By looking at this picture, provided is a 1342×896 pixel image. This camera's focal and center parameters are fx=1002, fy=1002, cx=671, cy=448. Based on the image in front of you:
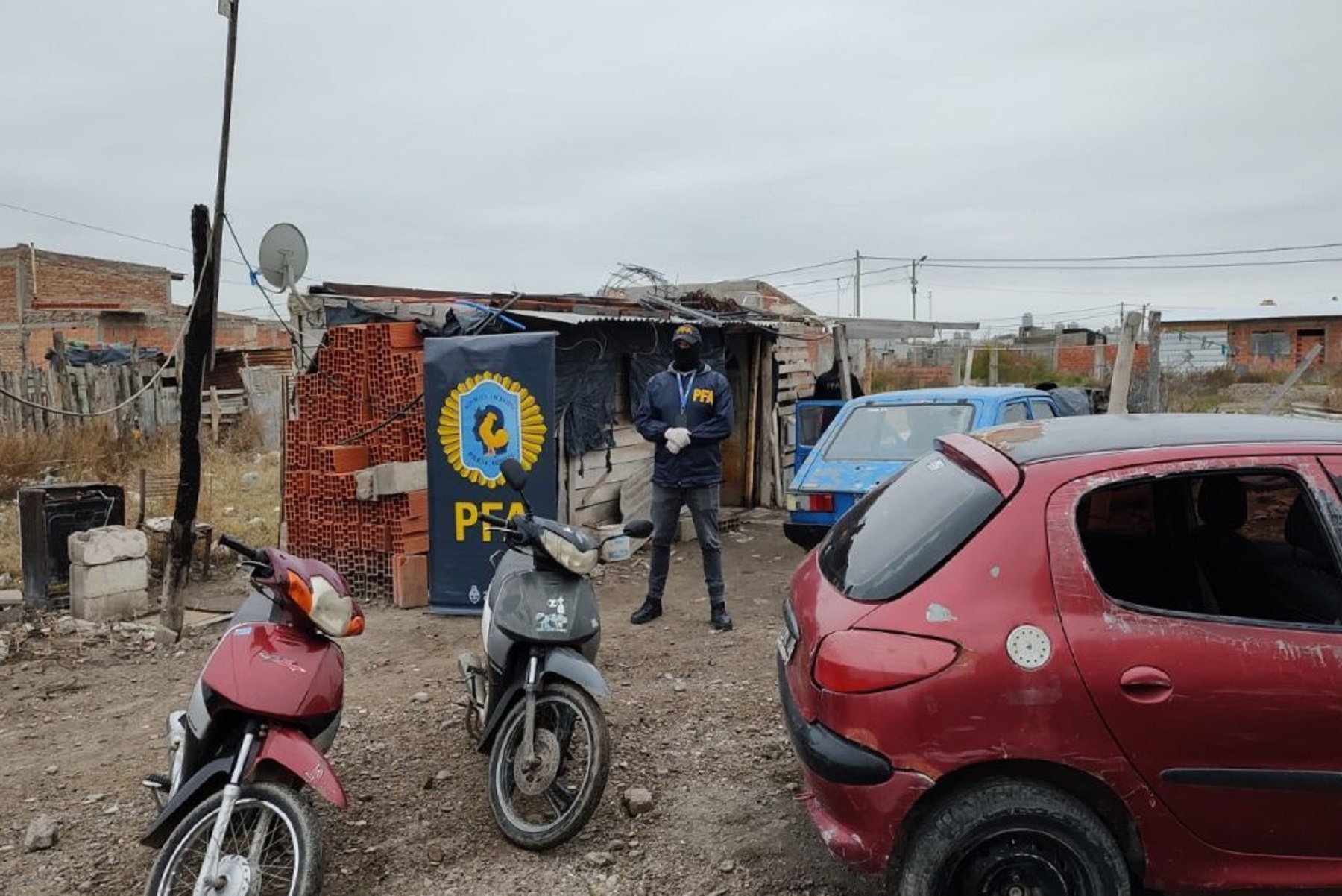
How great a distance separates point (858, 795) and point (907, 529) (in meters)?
0.78

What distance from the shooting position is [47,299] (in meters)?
27.7

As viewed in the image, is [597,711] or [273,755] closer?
[273,755]

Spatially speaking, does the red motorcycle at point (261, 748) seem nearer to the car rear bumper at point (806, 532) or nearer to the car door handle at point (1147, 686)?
the car door handle at point (1147, 686)

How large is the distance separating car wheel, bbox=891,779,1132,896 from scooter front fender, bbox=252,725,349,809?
1735 millimetres

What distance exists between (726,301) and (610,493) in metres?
3.67

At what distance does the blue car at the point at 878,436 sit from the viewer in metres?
7.52

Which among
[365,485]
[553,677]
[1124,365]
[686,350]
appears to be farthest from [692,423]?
[1124,365]

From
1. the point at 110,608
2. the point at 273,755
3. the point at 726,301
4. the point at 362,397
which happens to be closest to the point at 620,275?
the point at 726,301

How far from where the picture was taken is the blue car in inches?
296

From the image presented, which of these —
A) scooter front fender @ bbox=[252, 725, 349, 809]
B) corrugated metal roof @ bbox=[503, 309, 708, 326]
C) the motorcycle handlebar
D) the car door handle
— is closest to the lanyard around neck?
corrugated metal roof @ bbox=[503, 309, 708, 326]

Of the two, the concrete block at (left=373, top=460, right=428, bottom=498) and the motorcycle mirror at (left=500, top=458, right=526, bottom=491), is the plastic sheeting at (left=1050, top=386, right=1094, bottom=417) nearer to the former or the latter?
the concrete block at (left=373, top=460, right=428, bottom=498)

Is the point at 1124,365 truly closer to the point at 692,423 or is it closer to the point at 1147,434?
the point at 692,423

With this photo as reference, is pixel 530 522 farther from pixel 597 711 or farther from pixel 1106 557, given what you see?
pixel 1106 557

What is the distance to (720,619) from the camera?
21.7ft
